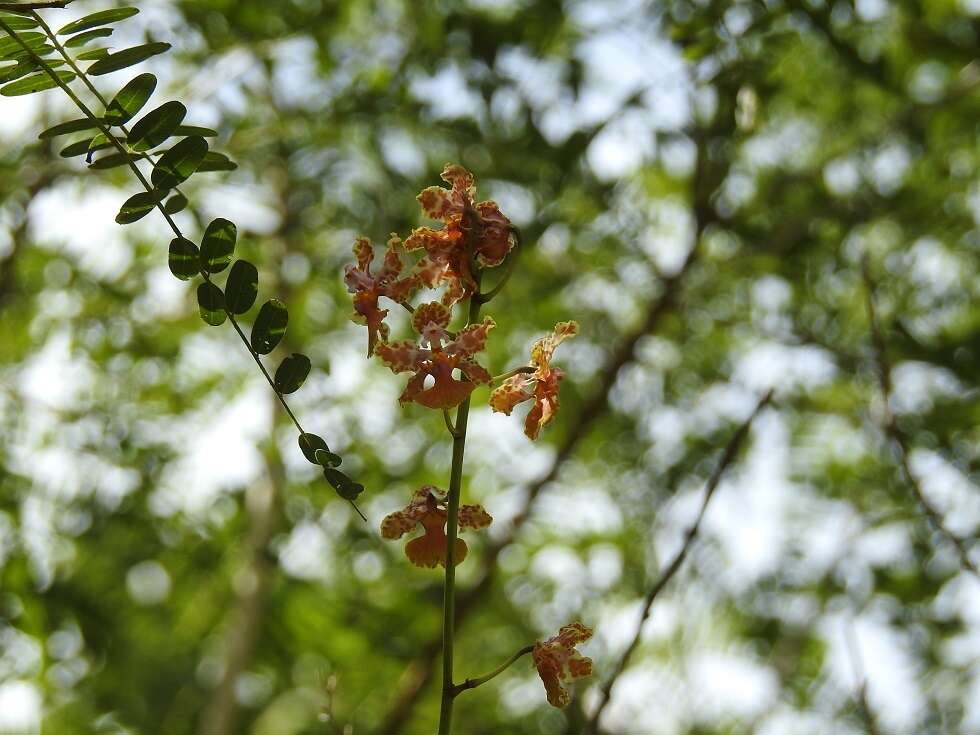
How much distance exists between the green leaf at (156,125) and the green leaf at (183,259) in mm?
72

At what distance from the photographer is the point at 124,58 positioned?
69 cm

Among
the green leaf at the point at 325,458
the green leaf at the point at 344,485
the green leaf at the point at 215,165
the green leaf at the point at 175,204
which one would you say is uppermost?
the green leaf at the point at 215,165

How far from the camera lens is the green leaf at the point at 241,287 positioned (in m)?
0.65

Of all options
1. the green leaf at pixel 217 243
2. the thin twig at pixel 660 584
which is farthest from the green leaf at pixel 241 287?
the thin twig at pixel 660 584

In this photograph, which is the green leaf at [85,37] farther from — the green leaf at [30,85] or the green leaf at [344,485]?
the green leaf at [344,485]

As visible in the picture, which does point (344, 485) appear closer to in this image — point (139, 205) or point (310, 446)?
point (310, 446)

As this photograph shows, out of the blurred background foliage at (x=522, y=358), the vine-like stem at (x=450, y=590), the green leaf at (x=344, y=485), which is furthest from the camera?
the blurred background foliage at (x=522, y=358)

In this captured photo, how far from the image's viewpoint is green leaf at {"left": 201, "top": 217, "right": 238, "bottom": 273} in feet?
2.08

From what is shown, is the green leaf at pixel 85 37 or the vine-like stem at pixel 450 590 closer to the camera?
the vine-like stem at pixel 450 590

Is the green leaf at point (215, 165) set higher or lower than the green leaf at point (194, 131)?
lower

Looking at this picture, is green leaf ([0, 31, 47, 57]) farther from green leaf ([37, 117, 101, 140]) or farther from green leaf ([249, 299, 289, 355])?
green leaf ([249, 299, 289, 355])

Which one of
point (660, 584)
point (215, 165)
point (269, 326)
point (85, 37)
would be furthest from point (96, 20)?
point (660, 584)

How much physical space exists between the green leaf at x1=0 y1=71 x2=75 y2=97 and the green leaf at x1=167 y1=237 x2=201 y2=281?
13cm

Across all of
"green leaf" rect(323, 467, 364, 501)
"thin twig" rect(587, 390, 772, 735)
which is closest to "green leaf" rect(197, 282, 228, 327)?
"green leaf" rect(323, 467, 364, 501)
